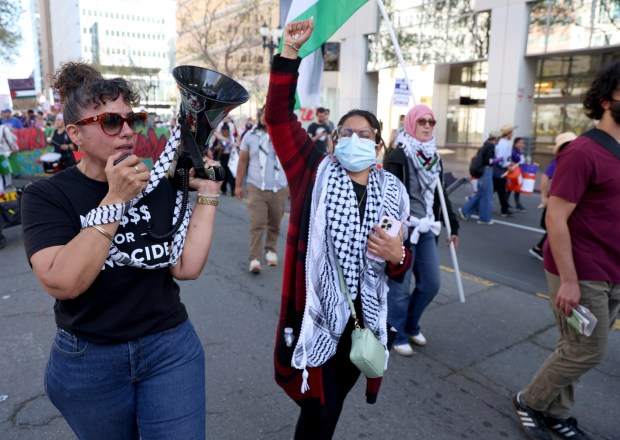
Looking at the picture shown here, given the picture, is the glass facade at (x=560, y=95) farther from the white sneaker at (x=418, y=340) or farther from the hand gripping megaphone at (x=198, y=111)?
the hand gripping megaphone at (x=198, y=111)

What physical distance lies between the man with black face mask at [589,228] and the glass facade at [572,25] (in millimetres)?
16433

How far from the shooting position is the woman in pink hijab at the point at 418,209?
141 inches

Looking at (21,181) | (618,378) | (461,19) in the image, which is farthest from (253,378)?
(461,19)

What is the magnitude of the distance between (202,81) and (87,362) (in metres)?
1.03

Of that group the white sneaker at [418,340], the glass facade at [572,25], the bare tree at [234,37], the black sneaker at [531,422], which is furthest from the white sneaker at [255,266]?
the bare tree at [234,37]

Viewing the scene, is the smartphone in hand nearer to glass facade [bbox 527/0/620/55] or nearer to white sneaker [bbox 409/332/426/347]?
white sneaker [bbox 409/332/426/347]

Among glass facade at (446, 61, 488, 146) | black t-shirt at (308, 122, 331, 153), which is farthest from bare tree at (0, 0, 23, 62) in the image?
glass facade at (446, 61, 488, 146)

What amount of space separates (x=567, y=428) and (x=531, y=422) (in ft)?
0.67

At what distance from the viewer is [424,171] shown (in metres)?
3.61

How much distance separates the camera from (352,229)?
206 centimetres

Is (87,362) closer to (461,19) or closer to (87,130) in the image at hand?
(87,130)

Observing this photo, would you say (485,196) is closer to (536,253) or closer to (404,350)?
(536,253)

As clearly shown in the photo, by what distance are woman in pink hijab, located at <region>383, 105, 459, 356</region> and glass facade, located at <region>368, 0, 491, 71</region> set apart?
1776cm

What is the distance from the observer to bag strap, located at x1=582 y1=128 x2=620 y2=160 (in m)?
2.47
